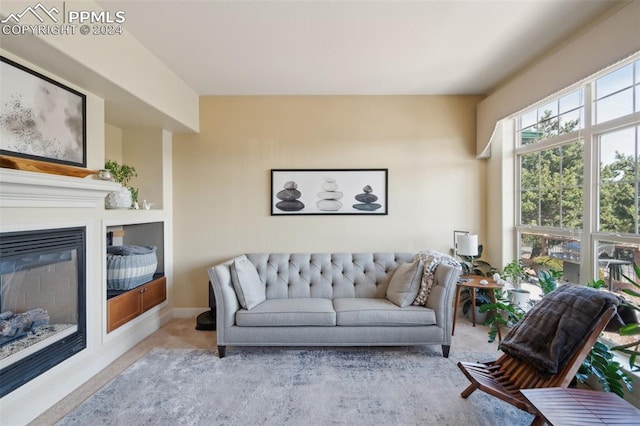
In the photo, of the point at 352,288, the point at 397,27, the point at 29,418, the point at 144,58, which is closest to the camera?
the point at 29,418

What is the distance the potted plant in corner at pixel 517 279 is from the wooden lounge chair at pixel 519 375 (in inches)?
37.9

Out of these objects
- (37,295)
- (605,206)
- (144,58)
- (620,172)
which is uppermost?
(144,58)

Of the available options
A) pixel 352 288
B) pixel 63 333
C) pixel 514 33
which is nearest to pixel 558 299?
pixel 352 288

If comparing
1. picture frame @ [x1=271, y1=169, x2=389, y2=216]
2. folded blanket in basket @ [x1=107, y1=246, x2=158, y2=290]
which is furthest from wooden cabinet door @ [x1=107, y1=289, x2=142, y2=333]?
picture frame @ [x1=271, y1=169, x2=389, y2=216]

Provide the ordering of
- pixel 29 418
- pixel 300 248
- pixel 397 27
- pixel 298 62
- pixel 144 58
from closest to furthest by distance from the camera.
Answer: pixel 29 418
pixel 397 27
pixel 144 58
pixel 298 62
pixel 300 248

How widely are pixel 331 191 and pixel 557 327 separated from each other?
93.5 inches

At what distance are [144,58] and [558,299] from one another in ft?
12.3

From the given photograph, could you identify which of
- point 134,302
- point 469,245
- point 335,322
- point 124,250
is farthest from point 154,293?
point 469,245

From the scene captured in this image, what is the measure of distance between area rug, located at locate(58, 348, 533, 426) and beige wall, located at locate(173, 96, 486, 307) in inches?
49.3

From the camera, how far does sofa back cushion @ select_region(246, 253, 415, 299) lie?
2943 mm

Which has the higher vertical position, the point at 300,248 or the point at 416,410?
the point at 300,248

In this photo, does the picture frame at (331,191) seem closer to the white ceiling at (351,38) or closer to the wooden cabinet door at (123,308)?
the white ceiling at (351,38)

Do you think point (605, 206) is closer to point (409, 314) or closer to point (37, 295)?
point (409, 314)

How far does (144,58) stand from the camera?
238 centimetres
